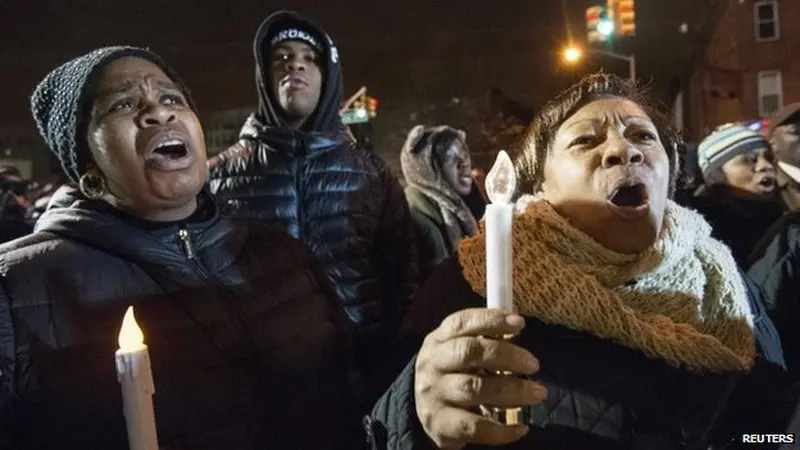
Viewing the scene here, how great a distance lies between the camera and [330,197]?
3449mm

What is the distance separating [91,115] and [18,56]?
93.6 ft

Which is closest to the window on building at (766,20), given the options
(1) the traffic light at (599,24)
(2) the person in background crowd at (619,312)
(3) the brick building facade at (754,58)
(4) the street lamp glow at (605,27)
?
(3) the brick building facade at (754,58)

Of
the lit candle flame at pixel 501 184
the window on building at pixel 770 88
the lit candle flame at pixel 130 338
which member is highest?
the window on building at pixel 770 88

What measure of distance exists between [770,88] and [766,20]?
380 cm

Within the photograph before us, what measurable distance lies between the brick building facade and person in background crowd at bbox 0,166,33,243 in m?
35.1

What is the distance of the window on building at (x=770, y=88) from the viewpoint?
38.2 metres

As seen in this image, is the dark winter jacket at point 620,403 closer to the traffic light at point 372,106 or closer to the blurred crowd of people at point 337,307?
the blurred crowd of people at point 337,307

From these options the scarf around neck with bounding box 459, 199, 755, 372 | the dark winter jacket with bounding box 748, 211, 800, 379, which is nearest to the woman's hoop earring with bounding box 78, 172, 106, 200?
the scarf around neck with bounding box 459, 199, 755, 372

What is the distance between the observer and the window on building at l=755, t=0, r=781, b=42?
1527 inches

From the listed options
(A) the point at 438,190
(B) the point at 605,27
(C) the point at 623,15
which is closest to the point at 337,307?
(A) the point at 438,190

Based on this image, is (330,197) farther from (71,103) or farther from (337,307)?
(71,103)

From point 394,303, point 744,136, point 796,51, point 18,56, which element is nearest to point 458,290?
point 394,303

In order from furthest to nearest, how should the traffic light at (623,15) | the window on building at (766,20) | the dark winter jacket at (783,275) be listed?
the window on building at (766,20), the traffic light at (623,15), the dark winter jacket at (783,275)

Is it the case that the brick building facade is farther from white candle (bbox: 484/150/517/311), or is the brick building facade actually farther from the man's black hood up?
white candle (bbox: 484/150/517/311)
